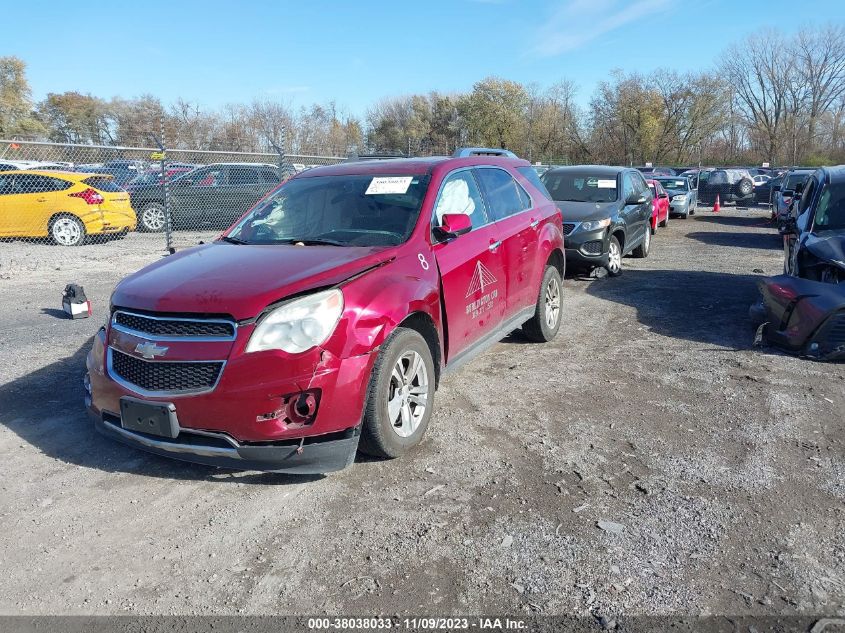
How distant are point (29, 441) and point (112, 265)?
25.5 feet

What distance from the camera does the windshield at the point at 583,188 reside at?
1105 cm

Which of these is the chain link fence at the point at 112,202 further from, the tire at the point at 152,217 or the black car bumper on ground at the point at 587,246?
the black car bumper on ground at the point at 587,246

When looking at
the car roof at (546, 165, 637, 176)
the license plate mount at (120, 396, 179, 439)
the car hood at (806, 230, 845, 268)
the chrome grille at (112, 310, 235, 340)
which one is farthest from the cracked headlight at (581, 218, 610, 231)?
the license plate mount at (120, 396, 179, 439)

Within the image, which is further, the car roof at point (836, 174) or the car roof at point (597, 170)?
the car roof at point (597, 170)

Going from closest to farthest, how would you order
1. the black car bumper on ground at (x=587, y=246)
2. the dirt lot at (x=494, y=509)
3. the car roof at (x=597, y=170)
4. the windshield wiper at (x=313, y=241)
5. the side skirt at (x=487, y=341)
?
the dirt lot at (x=494, y=509), the windshield wiper at (x=313, y=241), the side skirt at (x=487, y=341), the black car bumper on ground at (x=587, y=246), the car roof at (x=597, y=170)

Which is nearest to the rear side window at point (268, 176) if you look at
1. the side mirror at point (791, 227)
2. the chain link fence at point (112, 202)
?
the chain link fence at point (112, 202)

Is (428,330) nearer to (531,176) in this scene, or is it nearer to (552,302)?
(552,302)

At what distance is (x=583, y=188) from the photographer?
11.2m

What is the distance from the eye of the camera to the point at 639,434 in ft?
14.0

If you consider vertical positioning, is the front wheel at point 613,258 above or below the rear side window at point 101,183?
below

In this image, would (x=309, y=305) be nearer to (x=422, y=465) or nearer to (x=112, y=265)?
(x=422, y=465)

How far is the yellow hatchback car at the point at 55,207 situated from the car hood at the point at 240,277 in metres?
10.8

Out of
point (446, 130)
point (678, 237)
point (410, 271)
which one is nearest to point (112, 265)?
point (410, 271)

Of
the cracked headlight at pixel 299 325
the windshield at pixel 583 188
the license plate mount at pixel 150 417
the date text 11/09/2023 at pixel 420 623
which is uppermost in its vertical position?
the windshield at pixel 583 188
